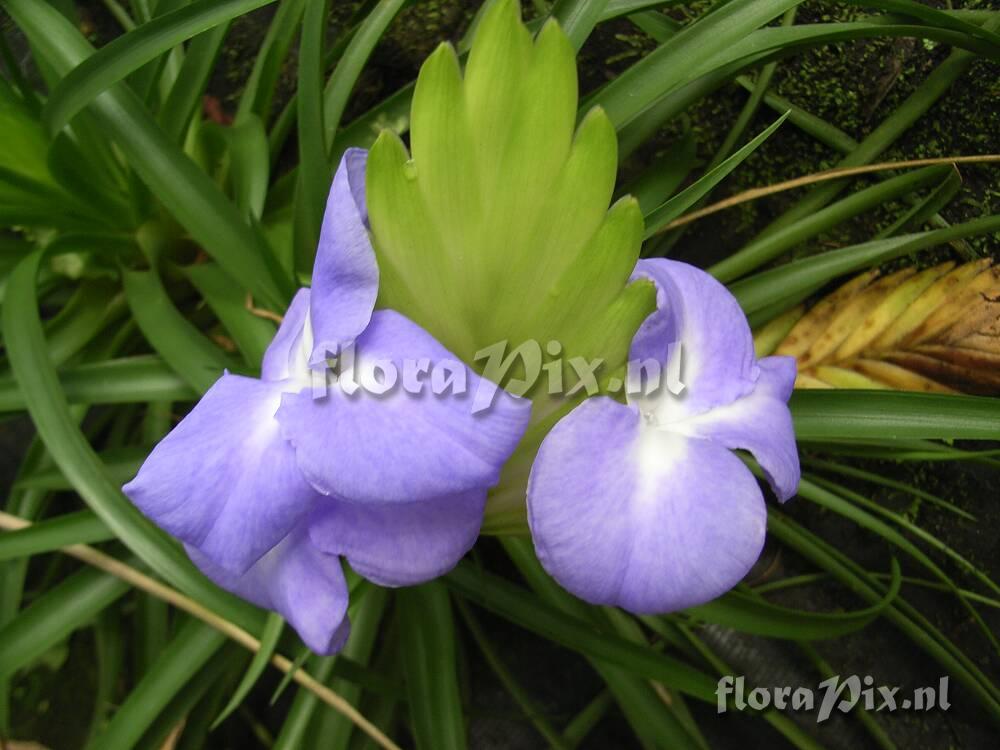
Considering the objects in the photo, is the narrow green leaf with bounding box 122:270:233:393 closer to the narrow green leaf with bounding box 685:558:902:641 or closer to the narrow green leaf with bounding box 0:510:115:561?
the narrow green leaf with bounding box 0:510:115:561

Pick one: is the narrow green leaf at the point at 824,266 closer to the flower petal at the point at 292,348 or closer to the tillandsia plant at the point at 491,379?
the tillandsia plant at the point at 491,379

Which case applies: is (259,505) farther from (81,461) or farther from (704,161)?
(704,161)

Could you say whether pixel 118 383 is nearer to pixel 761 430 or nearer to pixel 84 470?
pixel 84 470

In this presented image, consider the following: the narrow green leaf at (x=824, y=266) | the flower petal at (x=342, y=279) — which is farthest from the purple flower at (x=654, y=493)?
the narrow green leaf at (x=824, y=266)

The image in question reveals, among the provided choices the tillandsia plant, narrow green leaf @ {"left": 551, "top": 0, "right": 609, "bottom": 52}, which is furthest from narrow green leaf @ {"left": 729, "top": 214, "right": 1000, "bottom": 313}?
narrow green leaf @ {"left": 551, "top": 0, "right": 609, "bottom": 52}

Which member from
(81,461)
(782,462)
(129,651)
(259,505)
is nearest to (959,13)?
(782,462)

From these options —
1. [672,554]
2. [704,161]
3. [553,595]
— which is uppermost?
[704,161]

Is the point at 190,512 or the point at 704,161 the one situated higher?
the point at 704,161
